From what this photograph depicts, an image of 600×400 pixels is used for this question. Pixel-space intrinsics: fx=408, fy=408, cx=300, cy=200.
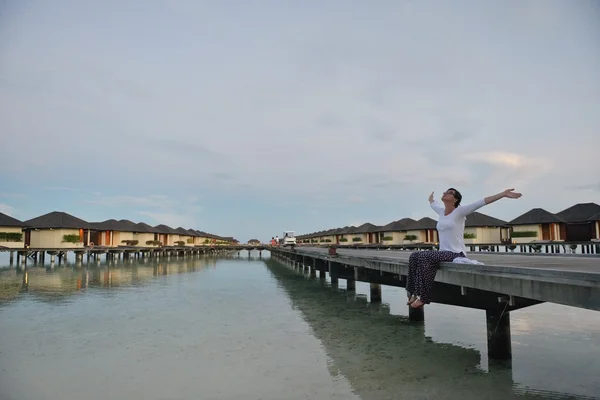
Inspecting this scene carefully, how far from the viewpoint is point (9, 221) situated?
137 ft

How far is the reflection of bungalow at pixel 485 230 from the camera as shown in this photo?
45500 mm

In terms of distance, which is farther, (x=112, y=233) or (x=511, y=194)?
(x=112, y=233)

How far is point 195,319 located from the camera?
14.0 m

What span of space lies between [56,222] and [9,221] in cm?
416

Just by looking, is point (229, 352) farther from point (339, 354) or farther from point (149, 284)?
point (149, 284)

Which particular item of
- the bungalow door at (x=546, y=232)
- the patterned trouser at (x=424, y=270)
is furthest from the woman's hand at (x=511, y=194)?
the bungalow door at (x=546, y=232)

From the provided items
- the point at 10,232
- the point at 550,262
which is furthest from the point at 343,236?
the point at 550,262

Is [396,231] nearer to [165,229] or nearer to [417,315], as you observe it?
[165,229]

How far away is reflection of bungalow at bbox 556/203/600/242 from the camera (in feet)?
131

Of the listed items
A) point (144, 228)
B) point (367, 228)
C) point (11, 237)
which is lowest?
Answer: point (11, 237)

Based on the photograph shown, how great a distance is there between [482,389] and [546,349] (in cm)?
386

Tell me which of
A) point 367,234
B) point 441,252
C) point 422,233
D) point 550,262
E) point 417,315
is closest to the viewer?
point 441,252

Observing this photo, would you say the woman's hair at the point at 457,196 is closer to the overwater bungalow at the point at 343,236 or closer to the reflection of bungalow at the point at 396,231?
the reflection of bungalow at the point at 396,231

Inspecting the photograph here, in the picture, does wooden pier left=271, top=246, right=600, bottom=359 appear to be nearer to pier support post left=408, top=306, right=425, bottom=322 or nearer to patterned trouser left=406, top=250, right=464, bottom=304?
patterned trouser left=406, top=250, right=464, bottom=304
